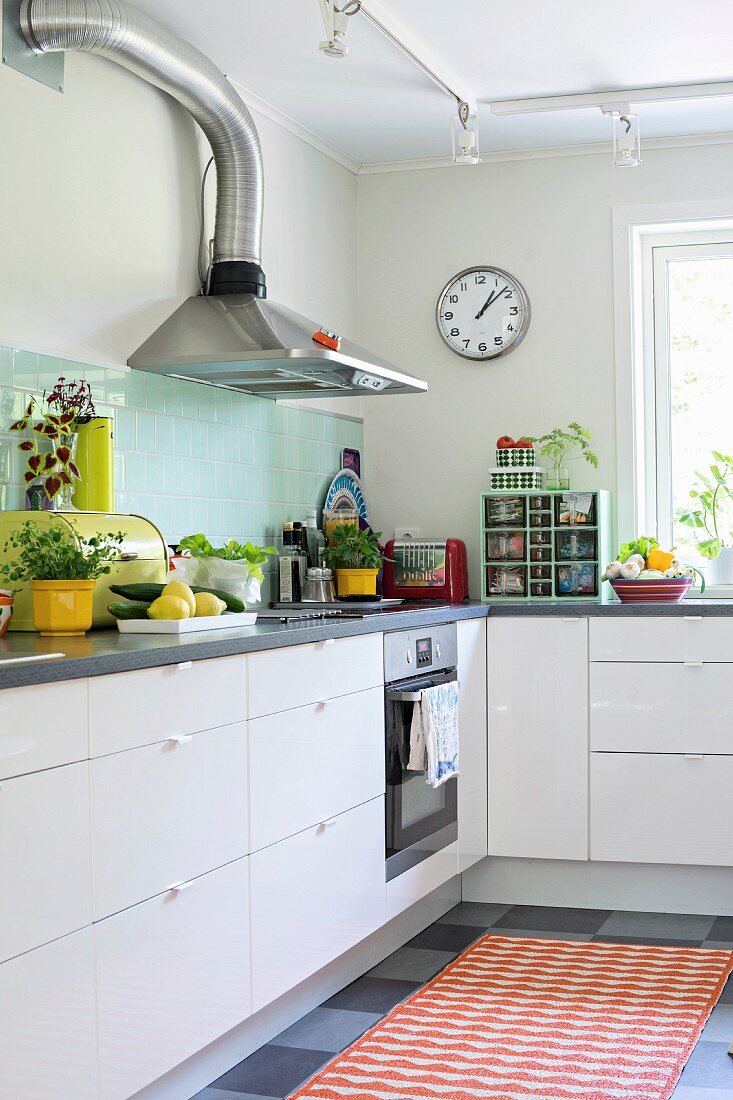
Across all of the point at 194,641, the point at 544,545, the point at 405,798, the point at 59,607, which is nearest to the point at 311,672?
the point at 194,641

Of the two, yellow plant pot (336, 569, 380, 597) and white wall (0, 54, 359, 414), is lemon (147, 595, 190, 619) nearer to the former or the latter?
white wall (0, 54, 359, 414)

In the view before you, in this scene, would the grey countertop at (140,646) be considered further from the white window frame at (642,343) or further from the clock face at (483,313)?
the clock face at (483,313)

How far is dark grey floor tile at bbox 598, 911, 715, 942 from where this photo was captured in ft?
11.9

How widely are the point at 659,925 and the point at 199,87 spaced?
259 centimetres

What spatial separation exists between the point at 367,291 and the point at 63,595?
8.14ft

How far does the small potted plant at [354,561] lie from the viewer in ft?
Result: 13.3

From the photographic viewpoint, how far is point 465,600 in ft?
14.4

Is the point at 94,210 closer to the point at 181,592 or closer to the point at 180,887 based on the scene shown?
the point at 181,592

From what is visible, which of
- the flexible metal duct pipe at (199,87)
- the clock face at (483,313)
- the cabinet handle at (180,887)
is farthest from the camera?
the clock face at (483,313)

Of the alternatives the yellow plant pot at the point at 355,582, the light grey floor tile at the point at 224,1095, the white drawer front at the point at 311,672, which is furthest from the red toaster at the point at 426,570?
the light grey floor tile at the point at 224,1095

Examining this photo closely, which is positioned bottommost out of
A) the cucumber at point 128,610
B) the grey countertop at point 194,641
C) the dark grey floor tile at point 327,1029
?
the dark grey floor tile at point 327,1029

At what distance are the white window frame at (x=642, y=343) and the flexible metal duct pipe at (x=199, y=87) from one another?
1427 millimetres

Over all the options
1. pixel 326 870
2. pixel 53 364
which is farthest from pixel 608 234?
pixel 326 870

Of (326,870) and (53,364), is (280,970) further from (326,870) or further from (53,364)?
(53,364)
